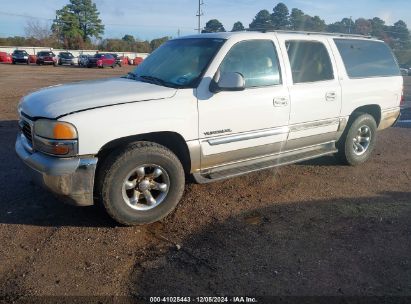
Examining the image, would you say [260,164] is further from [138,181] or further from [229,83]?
[138,181]

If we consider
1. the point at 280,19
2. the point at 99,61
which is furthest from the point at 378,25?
the point at 280,19

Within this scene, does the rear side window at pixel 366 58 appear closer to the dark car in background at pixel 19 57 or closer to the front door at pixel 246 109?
the front door at pixel 246 109

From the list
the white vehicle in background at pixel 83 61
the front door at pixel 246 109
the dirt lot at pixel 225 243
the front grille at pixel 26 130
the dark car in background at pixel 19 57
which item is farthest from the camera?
the dark car in background at pixel 19 57

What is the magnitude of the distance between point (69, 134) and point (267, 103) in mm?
2276

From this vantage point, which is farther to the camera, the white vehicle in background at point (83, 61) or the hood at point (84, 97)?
the white vehicle in background at point (83, 61)

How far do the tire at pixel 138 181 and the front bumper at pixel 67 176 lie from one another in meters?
0.16

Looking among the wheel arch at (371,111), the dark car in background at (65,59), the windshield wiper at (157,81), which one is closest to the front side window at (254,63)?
the windshield wiper at (157,81)

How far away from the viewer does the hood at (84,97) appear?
351 cm

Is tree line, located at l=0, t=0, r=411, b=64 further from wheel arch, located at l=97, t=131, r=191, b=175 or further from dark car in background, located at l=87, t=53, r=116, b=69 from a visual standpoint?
wheel arch, located at l=97, t=131, r=191, b=175

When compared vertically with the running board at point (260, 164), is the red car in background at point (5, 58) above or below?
above

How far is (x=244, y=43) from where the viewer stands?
449cm

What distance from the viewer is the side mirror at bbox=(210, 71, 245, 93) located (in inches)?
157

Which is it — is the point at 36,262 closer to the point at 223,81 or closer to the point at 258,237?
the point at 258,237

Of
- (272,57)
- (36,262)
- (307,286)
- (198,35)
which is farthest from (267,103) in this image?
(36,262)
